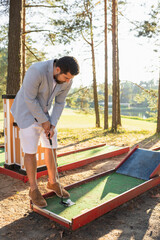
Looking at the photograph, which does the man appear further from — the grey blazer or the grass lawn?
the grass lawn

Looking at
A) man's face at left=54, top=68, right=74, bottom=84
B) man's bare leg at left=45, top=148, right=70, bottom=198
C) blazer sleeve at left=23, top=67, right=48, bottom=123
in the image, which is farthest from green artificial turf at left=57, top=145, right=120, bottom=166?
man's face at left=54, top=68, right=74, bottom=84

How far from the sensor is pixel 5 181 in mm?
4238

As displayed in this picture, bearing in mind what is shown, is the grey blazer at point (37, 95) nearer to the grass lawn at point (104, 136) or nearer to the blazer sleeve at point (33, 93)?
the blazer sleeve at point (33, 93)

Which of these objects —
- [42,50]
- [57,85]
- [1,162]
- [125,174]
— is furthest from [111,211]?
[42,50]

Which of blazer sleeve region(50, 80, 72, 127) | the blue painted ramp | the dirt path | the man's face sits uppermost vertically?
the man's face

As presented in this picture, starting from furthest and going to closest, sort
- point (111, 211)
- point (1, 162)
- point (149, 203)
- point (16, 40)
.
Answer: point (16, 40) → point (1, 162) → point (149, 203) → point (111, 211)

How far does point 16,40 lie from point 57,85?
5.72 metres

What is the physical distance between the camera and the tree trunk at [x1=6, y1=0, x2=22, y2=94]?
7867mm

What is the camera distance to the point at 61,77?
282cm

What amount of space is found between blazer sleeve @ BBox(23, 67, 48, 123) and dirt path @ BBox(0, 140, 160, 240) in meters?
1.20

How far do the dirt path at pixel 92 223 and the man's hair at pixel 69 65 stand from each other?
5.71 feet

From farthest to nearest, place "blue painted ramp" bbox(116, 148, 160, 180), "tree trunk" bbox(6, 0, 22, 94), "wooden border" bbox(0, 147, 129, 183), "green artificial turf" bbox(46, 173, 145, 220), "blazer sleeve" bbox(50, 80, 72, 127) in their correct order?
"tree trunk" bbox(6, 0, 22, 94) < "wooden border" bbox(0, 147, 129, 183) < "blue painted ramp" bbox(116, 148, 160, 180) < "blazer sleeve" bbox(50, 80, 72, 127) < "green artificial turf" bbox(46, 173, 145, 220)

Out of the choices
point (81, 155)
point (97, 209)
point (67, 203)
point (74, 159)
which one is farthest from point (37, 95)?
point (81, 155)

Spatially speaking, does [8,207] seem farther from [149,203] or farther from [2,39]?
[2,39]
